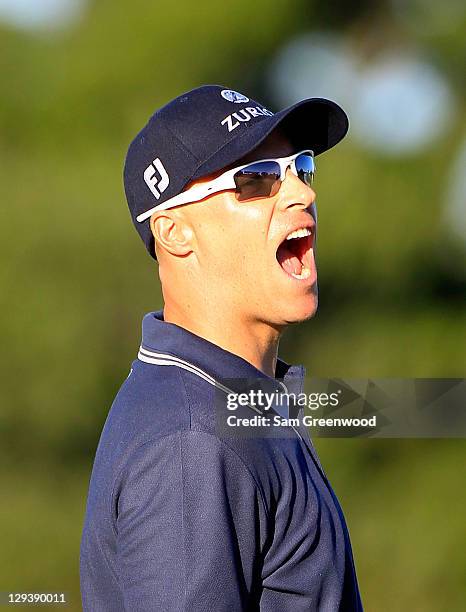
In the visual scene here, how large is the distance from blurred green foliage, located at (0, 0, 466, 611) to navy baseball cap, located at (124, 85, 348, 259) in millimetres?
3614

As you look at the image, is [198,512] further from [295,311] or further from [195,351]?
[295,311]

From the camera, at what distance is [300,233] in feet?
5.54

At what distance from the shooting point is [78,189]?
214 inches

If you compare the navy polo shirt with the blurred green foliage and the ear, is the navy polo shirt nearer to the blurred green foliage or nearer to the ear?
the ear

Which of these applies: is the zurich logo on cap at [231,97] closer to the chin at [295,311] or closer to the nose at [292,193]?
the nose at [292,193]

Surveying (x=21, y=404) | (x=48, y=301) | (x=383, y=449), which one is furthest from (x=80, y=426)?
(x=383, y=449)

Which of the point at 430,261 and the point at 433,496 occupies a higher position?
the point at 430,261

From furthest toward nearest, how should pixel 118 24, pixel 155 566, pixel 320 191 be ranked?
pixel 118 24
pixel 320 191
pixel 155 566

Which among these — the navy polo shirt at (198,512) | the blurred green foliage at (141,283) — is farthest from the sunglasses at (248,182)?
the blurred green foliage at (141,283)

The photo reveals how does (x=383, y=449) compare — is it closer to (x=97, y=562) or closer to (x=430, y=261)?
(x=430, y=261)

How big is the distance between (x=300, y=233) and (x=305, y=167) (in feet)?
0.40

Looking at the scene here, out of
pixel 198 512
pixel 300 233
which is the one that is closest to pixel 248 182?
pixel 300 233

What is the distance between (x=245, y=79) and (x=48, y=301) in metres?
1.58

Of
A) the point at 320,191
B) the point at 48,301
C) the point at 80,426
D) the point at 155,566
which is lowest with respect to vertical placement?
the point at 155,566
